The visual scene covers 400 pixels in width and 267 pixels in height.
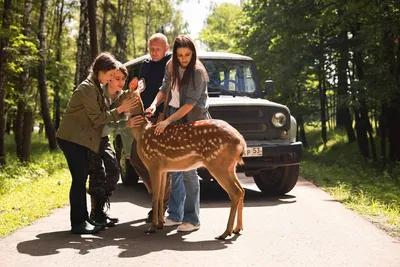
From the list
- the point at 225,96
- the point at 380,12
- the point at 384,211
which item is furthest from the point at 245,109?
the point at 380,12

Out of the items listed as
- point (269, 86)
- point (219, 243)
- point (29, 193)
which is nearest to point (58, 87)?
point (29, 193)

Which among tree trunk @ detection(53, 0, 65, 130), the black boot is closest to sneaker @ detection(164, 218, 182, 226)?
the black boot

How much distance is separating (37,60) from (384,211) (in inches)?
485

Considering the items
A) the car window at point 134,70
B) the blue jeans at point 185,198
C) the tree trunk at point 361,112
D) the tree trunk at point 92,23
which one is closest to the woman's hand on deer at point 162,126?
the blue jeans at point 185,198

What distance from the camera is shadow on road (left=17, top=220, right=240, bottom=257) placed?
6344 millimetres

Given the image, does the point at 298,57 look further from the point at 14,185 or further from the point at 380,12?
the point at 14,185

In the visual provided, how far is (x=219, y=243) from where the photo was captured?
660 centimetres

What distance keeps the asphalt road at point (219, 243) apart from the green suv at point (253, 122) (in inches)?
47.4

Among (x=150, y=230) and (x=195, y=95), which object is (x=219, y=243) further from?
(x=195, y=95)

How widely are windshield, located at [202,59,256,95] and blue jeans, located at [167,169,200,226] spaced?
11.8 ft

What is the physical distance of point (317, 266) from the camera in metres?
5.58

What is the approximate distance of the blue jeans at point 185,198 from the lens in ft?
24.6

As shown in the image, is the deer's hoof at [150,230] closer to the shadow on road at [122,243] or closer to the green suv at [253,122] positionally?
the shadow on road at [122,243]

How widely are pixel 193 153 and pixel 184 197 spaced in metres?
0.80
